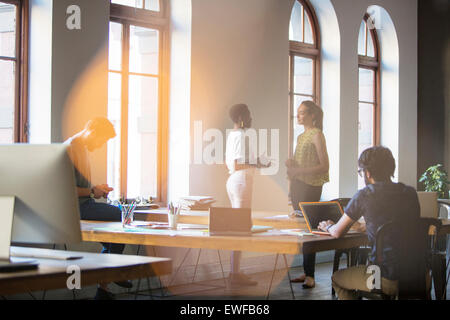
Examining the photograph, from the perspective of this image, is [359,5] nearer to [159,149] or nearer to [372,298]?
[159,149]

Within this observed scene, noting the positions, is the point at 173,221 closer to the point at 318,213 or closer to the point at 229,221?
the point at 229,221

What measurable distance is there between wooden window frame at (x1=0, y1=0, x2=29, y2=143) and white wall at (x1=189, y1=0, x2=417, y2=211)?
1.60 meters

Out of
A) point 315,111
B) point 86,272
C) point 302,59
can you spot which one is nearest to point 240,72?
point 315,111

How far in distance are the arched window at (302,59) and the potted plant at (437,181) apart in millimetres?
2076

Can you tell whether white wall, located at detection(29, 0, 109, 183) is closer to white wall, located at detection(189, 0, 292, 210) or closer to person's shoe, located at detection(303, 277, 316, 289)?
white wall, located at detection(189, 0, 292, 210)

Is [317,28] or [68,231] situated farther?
[317,28]

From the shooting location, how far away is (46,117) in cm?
473

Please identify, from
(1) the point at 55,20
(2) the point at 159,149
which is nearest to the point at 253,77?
(2) the point at 159,149

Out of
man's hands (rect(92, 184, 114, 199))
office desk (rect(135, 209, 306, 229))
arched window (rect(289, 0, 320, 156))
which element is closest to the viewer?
office desk (rect(135, 209, 306, 229))

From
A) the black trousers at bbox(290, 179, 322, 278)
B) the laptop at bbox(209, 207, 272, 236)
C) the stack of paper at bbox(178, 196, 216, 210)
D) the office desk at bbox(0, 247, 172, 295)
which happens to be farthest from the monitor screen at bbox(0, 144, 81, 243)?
the black trousers at bbox(290, 179, 322, 278)

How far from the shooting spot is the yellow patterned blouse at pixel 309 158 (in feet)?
17.0

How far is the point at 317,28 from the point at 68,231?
6366 millimetres

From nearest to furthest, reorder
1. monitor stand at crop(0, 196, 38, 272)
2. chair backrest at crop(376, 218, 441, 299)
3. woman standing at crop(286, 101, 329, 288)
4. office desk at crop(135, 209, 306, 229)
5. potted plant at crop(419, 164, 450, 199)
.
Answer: monitor stand at crop(0, 196, 38, 272)
chair backrest at crop(376, 218, 441, 299)
office desk at crop(135, 209, 306, 229)
woman standing at crop(286, 101, 329, 288)
potted plant at crop(419, 164, 450, 199)

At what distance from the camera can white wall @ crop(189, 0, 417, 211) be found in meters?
5.98
